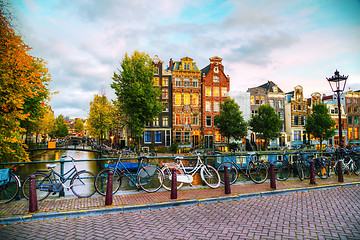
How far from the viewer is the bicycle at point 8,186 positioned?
23.7 feet

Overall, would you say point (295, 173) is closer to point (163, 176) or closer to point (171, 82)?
point (163, 176)

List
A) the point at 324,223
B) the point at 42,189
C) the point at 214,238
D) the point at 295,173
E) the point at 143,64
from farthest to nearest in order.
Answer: the point at 143,64 < the point at 295,173 < the point at 42,189 < the point at 324,223 < the point at 214,238

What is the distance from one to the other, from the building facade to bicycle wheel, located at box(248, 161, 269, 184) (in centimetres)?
2959

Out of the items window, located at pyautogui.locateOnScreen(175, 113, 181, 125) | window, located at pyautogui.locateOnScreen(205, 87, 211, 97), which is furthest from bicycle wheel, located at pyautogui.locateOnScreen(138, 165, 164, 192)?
window, located at pyautogui.locateOnScreen(205, 87, 211, 97)

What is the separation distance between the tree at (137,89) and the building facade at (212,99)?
12900 mm

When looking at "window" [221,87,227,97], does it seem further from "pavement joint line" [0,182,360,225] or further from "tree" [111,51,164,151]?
"pavement joint line" [0,182,360,225]

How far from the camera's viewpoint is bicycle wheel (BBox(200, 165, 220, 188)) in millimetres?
8906

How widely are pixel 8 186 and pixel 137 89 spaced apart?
2178 cm

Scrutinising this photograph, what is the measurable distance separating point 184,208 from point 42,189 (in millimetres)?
4910

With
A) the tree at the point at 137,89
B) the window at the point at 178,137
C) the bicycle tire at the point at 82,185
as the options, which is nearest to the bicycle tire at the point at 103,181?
the bicycle tire at the point at 82,185

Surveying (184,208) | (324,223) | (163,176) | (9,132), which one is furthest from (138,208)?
(9,132)

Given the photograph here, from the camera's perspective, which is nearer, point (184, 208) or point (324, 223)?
point (324, 223)

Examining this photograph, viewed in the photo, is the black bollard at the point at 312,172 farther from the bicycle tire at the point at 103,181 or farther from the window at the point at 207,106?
the window at the point at 207,106

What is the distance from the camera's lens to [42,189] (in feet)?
24.2
